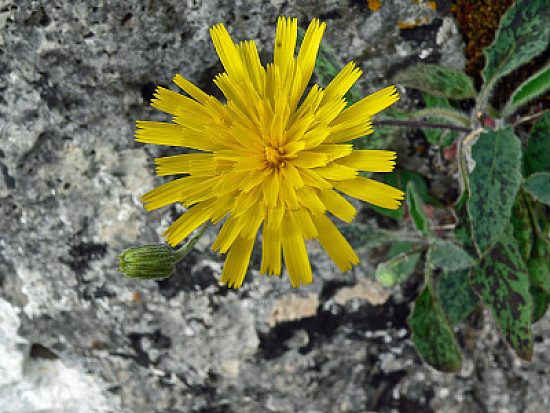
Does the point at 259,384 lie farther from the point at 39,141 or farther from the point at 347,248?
the point at 39,141

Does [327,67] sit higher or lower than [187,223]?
higher

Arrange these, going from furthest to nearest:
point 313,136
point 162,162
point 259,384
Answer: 1. point 259,384
2. point 162,162
3. point 313,136

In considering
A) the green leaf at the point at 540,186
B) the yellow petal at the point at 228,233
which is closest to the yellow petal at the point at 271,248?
the yellow petal at the point at 228,233

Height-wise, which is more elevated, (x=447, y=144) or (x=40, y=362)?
(x=447, y=144)

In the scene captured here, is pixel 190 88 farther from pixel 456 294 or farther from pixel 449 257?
pixel 456 294

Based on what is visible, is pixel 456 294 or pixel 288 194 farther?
pixel 456 294

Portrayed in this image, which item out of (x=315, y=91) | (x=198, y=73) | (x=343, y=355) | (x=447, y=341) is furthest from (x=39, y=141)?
(x=447, y=341)

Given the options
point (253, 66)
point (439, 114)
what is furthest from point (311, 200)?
point (439, 114)
